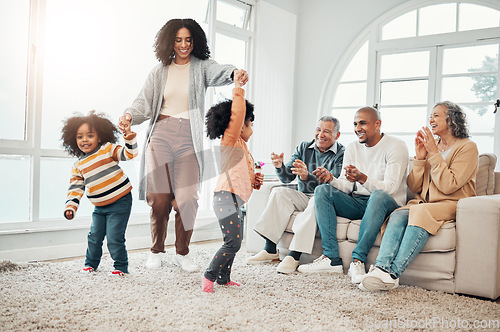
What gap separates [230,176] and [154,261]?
3.02ft

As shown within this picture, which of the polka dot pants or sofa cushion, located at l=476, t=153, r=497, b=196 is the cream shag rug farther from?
sofa cushion, located at l=476, t=153, r=497, b=196

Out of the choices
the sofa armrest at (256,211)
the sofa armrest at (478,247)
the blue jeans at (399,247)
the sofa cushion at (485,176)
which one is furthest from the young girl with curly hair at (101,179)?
the sofa cushion at (485,176)

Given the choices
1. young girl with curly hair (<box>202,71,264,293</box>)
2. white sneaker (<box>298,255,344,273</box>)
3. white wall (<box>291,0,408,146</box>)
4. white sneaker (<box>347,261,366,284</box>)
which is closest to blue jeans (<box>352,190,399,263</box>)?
white sneaker (<box>347,261,366,284</box>)

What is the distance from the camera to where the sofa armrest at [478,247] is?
2.12 metres

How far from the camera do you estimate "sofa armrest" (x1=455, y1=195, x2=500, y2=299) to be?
2125mm

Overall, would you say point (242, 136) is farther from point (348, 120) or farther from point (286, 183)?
point (348, 120)

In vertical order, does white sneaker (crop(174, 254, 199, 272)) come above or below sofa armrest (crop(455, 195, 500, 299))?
below

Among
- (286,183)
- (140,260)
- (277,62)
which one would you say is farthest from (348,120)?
(140,260)

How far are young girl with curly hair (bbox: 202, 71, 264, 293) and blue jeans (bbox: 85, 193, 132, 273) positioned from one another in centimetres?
60

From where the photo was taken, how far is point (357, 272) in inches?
92.1

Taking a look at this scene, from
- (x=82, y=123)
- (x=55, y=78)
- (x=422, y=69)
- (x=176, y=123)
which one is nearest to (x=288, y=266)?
(x=176, y=123)

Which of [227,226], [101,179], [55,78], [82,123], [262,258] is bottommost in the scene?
[262,258]

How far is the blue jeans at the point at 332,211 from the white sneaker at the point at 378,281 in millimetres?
425

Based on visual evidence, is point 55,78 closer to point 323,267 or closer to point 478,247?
point 323,267
